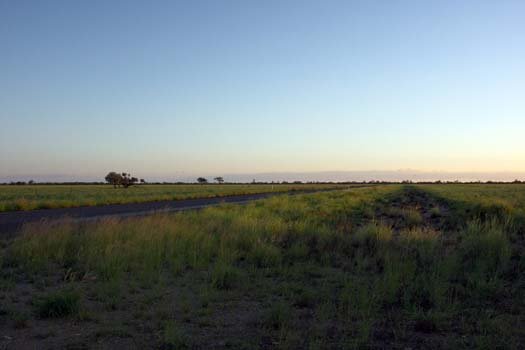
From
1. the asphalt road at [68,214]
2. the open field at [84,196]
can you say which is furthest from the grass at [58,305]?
the open field at [84,196]

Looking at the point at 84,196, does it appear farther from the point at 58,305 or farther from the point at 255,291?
the point at 58,305

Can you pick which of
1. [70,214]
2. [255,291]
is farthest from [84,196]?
A: [255,291]

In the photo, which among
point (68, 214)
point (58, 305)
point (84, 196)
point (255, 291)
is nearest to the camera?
point (58, 305)

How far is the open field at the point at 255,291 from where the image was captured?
5441 millimetres

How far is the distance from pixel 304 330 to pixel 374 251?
235 inches

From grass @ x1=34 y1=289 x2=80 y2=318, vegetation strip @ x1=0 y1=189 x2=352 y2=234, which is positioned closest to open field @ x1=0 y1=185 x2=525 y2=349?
grass @ x1=34 y1=289 x2=80 y2=318

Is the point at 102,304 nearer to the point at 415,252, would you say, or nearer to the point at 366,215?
the point at 415,252

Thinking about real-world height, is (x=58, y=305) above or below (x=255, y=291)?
above

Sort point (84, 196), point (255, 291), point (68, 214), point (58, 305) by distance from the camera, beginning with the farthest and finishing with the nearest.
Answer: point (84, 196)
point (68, 214)
point (255, 291)
point (58, 305)

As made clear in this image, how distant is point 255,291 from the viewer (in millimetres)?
7668

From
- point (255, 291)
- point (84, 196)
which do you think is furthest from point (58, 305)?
point (84, 196)

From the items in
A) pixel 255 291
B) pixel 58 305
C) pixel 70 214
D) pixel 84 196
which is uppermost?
pixel 84 196

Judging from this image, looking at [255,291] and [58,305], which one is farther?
[255,291]

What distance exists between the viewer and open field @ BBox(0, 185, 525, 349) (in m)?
5.44
